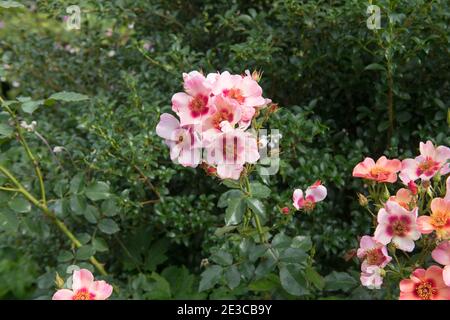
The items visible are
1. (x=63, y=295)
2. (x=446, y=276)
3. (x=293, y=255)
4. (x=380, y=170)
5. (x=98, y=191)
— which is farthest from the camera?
(x=98, y=191)

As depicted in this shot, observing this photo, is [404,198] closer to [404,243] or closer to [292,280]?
[404,243]

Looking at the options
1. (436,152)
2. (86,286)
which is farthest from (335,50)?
(86,286)

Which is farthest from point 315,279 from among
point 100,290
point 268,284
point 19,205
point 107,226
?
point 19,205

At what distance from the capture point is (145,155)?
6.07 ft

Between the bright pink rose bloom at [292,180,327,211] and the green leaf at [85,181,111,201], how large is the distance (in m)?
0.57

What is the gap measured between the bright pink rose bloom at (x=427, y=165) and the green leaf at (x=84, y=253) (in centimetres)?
89

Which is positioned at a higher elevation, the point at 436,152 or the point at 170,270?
the point at 436,152

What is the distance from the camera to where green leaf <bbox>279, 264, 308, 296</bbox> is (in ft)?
4.73

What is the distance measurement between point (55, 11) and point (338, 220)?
1225mm

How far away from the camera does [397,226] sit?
1218mm

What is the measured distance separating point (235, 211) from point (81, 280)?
0.36 m

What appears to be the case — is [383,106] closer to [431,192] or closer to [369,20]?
[369,20]

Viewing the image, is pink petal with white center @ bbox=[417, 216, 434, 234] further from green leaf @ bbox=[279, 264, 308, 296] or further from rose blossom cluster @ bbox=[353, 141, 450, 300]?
green leaf @ bbox=[279, 264, 308, 296]

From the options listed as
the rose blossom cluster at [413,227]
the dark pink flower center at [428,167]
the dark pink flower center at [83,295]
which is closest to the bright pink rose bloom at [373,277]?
the rose blossom cluster at [413,227]
